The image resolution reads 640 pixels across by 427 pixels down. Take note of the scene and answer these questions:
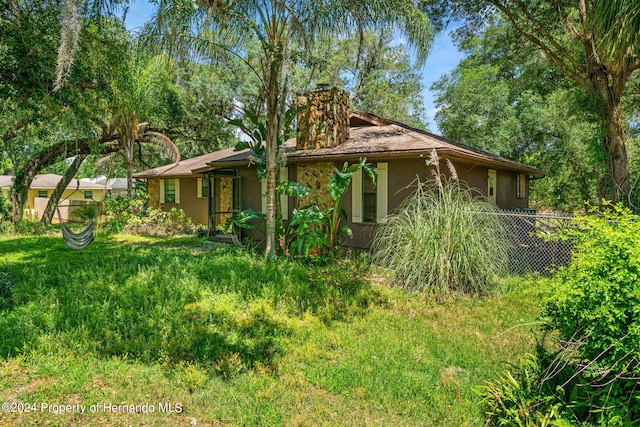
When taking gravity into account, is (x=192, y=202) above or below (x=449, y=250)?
above

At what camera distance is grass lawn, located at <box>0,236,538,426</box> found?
10.2 feet

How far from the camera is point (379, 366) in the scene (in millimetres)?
3838

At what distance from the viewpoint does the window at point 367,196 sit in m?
9.28

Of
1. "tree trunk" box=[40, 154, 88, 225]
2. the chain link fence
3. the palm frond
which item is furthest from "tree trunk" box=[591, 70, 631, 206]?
the palm frond

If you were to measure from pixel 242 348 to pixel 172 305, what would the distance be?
5.35 feet

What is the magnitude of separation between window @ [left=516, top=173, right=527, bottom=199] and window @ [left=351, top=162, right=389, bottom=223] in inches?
296

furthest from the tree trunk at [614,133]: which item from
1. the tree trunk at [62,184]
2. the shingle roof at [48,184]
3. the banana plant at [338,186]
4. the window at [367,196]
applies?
the shingle roof at [48,184]

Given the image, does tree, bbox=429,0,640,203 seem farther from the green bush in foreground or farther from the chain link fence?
the green bush in foreground

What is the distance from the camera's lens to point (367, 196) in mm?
9625

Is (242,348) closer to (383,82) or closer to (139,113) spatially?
(139,113)

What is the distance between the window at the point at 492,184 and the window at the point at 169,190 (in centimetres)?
1333

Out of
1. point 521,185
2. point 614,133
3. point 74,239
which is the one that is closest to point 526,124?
point 521,185

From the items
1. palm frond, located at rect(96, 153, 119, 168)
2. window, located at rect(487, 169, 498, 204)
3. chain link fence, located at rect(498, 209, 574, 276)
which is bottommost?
chain link fence, located at rect(498, 209, 574, 276)

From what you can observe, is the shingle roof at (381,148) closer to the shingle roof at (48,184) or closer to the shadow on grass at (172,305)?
the shadow on grass at (172,305)
